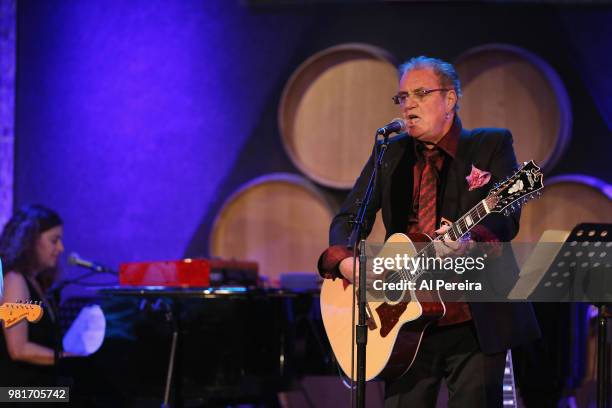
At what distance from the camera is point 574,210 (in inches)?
207

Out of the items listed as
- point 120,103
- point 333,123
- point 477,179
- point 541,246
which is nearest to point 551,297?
point 541,246

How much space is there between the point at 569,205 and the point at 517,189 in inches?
99.6

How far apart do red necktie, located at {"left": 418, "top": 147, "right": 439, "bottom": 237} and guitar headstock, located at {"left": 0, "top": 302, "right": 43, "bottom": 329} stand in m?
1.78

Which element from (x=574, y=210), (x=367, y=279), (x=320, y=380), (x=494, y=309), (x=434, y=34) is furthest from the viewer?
(x=434, y=34)

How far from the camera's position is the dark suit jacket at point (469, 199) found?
9.98 feet

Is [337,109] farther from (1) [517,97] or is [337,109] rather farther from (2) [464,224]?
(2) [464,224]

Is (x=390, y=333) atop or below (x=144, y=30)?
below

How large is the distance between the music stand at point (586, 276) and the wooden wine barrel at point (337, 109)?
2463 millimetres

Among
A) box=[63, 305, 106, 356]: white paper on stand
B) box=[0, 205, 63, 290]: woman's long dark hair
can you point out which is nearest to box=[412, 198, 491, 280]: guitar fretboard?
box=[63, 305, 106, 356]: white paper on stand

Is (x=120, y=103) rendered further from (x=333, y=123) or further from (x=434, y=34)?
(x=434, y=34)

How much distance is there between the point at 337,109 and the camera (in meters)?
5.52

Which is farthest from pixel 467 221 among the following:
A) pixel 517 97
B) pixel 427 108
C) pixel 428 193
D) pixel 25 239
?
pixel 25 239

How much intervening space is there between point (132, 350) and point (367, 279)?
1966 millimetres

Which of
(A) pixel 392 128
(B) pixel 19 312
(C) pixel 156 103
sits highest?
(C) pixel 156 103
